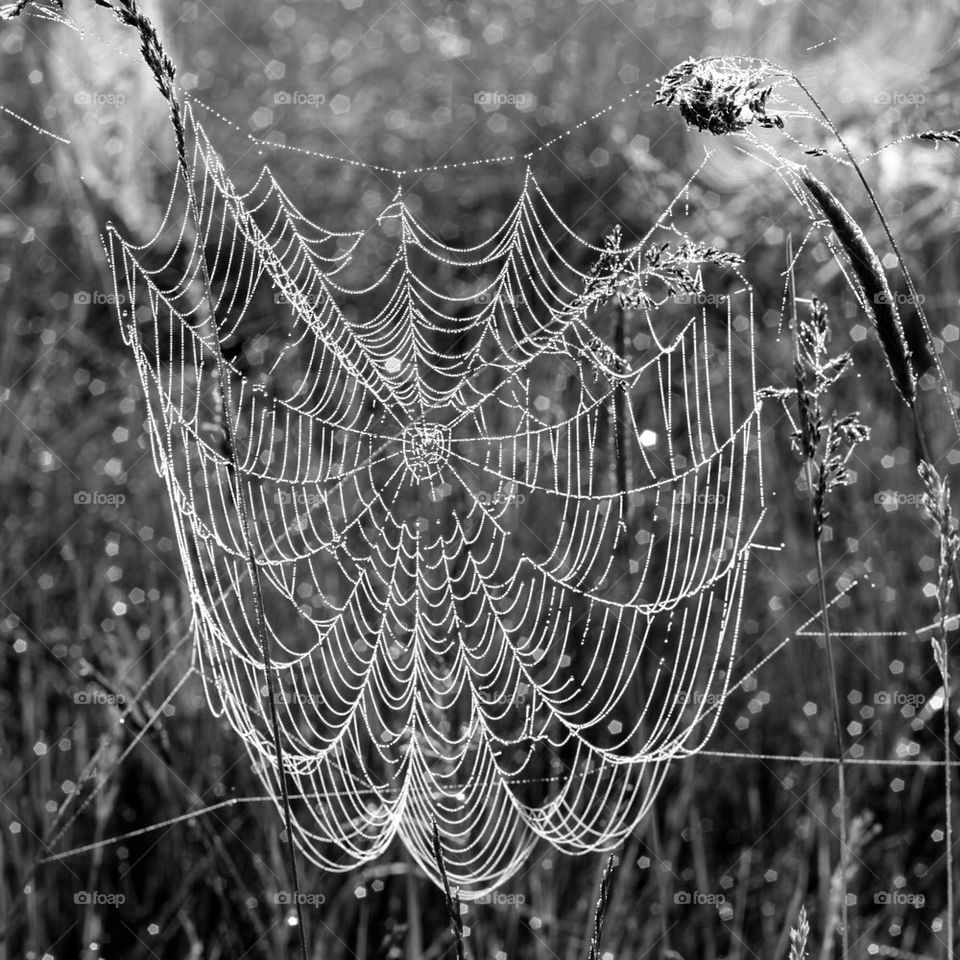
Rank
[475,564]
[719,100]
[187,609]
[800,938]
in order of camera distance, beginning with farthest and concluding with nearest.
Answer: [187,609] < [475,564] < [719,100] < [800,938]

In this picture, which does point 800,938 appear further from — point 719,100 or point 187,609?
point 187,609

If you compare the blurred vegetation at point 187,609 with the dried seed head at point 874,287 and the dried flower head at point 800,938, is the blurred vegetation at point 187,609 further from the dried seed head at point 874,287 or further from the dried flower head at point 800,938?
the dried seed head at point 874,287

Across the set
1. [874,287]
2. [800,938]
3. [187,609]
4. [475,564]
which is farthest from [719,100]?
[187,609]

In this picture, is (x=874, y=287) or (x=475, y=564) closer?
(x=874, y=287)

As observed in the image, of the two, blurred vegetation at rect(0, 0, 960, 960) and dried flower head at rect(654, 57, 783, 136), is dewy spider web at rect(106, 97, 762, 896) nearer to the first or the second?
blurred vegetation at rect(0, 0, 960, 960)

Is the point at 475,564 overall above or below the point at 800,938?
above

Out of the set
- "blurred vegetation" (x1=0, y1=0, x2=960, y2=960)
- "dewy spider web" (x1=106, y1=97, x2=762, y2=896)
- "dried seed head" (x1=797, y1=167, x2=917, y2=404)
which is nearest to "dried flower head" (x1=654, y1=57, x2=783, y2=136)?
"dried seed head" (x1=797, y1=167, x2=917, y2=404)
